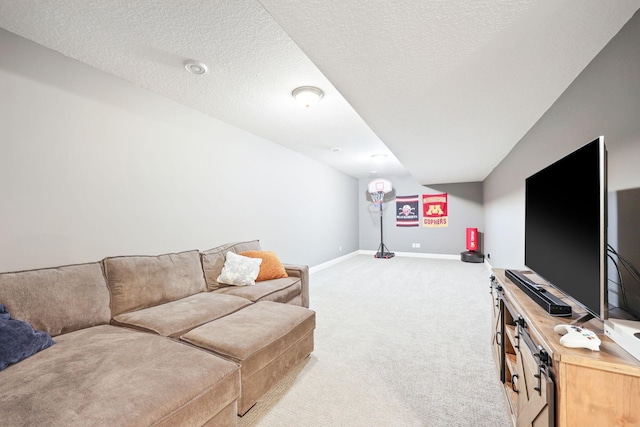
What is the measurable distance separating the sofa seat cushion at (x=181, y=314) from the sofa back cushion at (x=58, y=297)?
186mm

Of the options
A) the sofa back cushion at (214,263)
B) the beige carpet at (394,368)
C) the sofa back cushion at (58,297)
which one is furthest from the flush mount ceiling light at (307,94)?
the beige carpet at (394,368)

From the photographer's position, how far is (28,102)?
6.10 ft

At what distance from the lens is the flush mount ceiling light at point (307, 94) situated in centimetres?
248

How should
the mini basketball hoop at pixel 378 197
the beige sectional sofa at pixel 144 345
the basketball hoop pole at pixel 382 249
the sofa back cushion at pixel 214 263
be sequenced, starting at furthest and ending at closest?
the mini basketball hoop at pixel 378 197 → the basketball hoop pole at pixel 382 249 → the sofa back cushion at pixel 214 263 → the beige sectional sofa at pixel 144 345

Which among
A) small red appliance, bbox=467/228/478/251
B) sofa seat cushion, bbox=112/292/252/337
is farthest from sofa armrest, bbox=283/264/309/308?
small red appliance, bbox=467/228/478/251

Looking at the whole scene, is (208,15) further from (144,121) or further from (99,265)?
(99,265)

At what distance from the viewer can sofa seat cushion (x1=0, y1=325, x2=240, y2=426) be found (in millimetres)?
941

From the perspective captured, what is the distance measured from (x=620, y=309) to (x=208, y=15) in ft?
8.70

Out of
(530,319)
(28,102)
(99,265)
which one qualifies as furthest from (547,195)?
(28,102)

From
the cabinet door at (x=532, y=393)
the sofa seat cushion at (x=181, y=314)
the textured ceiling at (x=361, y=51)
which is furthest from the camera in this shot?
the sofa seat cushion at (x=181, y=314)

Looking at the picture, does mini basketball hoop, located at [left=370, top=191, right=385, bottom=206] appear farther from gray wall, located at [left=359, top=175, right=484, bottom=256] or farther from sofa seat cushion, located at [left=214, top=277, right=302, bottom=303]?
sofa seat cushion, located at [left=214, top=277, right=302, bottom=303]


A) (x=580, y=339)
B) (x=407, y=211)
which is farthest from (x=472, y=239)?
(x=580, y=339)

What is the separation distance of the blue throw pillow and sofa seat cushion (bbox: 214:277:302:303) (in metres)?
1.28

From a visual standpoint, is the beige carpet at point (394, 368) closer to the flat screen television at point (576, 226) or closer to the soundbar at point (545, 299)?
the soundbar at point (545, 299)
